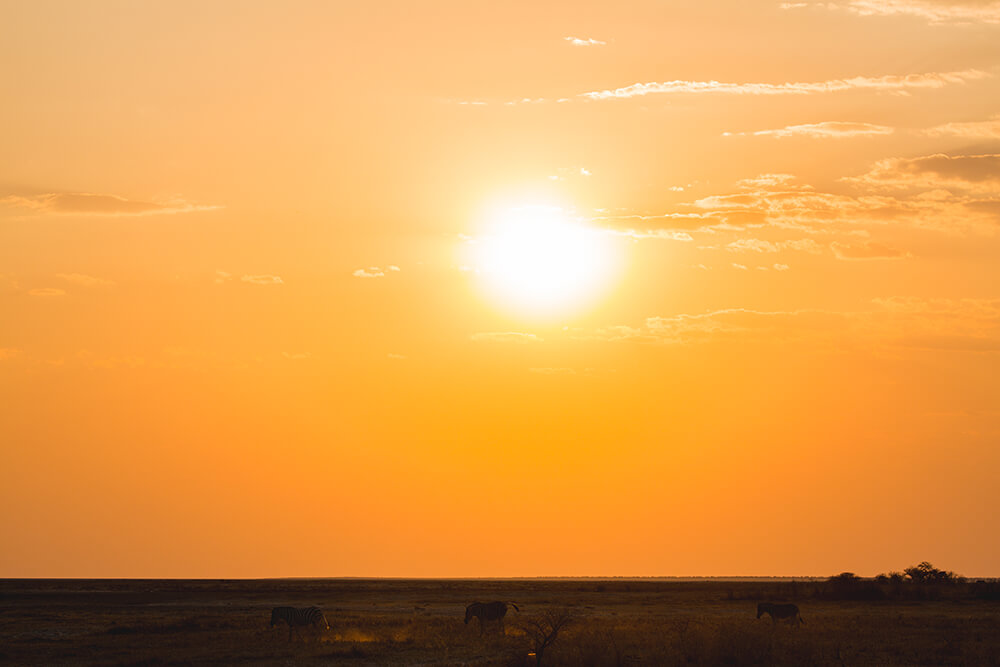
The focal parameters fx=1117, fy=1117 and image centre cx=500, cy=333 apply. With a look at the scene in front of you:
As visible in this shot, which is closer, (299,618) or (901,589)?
(299,618)

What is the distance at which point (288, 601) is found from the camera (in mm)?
83688

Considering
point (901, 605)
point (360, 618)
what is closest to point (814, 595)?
point (901, 605)

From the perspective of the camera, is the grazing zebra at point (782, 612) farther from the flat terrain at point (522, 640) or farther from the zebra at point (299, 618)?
the zebra at point (299, 618)

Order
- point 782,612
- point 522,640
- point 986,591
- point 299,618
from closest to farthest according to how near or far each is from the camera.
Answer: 1. point 522,640
2. point 299,618
3. point 782,612
4. point 986,591

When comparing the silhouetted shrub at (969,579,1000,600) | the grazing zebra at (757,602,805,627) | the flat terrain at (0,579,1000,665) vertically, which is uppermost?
the silhouetted shrub at (969,579,1000,600)

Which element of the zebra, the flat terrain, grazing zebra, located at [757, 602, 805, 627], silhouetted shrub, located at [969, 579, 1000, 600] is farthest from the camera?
silhouetted shrub, located at [969, 579, 1000, 600]

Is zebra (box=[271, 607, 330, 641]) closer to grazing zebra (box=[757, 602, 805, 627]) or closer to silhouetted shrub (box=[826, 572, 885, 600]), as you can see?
grazing zebra (box=[757, 602, 805, 627])

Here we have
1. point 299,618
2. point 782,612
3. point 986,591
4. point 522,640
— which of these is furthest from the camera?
point 986,591

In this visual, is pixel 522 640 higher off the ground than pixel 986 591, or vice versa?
pixel 986 591

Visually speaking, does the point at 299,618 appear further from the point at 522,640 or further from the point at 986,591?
the point at 986,591

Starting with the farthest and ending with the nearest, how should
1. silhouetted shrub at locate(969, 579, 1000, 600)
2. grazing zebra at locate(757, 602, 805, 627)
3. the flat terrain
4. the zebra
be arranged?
silhouetted shrub at locate(969, 579, 1000, 600) → grazing zebra at locate(757, 602, 805, 627) → the zebra → the flat terrain

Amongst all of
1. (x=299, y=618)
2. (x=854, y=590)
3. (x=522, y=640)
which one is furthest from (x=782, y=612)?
(x=854, y=590)

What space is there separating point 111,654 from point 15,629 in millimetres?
16294

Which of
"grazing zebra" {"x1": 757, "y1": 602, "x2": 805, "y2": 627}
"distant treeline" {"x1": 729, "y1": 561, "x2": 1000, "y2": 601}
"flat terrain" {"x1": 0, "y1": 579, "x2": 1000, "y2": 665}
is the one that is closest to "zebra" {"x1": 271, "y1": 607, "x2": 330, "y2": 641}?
"flat terrain" {"x1": 0, "y1": 579, "x2": 1000, "y2": 665}
